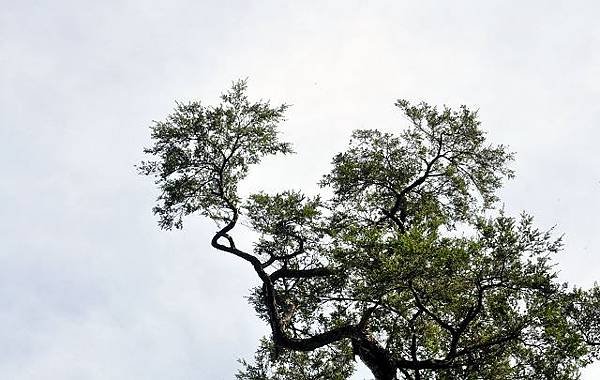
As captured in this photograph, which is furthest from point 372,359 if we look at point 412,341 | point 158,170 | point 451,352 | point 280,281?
point 158,170

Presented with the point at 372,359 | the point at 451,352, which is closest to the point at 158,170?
the point at 372,359

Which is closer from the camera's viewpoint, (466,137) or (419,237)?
(419,237)

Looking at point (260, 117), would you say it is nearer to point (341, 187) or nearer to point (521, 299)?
point (341, 187)

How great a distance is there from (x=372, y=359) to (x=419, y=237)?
6638mm

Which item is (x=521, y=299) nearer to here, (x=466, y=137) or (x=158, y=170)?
(x=466, y=137)

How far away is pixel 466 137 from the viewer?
29156mm

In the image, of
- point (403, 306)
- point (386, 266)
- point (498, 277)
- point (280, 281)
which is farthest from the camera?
point (280, 281)

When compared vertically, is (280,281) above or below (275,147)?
below

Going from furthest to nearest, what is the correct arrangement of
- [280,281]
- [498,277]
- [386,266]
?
1. [280,281]
2. [498,277]
3. [386,266]

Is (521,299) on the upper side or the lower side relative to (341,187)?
lower

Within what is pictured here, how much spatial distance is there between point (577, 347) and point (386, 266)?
27.6ft

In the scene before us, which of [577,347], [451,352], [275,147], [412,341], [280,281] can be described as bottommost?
[577,347]

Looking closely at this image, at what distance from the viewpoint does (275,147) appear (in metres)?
30.6

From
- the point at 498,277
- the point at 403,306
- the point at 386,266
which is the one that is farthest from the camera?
the point at 403,306
